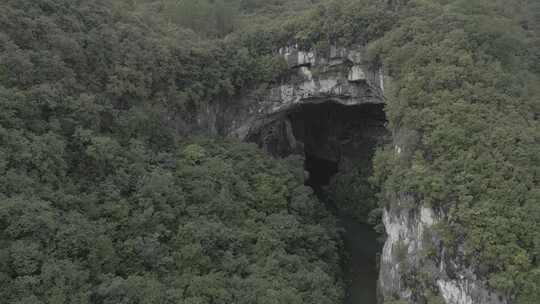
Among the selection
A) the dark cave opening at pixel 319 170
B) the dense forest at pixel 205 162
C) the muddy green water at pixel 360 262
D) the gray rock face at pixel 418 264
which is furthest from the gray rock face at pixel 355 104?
the dark cave opening at pixel 319 170

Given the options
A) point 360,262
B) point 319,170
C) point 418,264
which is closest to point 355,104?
point 360,262

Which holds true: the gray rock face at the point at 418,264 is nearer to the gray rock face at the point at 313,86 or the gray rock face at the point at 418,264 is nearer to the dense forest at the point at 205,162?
the dense forest at the point at 205,162

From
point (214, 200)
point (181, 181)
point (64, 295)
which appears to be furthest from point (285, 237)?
point (64, 295)

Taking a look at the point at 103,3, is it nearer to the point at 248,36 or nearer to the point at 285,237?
the point at 248,36

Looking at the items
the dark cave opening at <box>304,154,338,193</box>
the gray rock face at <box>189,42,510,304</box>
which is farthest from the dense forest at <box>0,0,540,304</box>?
the dark cave opening at <box>304,154,338,193</box>

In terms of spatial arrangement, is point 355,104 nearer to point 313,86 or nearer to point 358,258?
point 313,86
